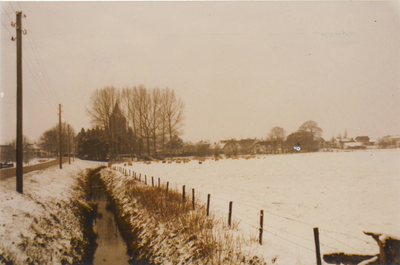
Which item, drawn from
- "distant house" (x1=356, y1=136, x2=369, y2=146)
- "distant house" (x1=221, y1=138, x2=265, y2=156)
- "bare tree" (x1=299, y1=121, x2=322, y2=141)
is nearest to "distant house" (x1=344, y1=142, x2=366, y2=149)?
"distant house" (x1=356, y1=136, x2=369, y2=146)

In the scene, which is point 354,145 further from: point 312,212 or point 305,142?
point 312,212

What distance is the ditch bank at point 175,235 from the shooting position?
22.5 ft

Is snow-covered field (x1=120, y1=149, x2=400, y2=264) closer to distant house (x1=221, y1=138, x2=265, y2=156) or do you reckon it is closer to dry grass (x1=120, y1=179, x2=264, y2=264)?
dry grass (x1=120, y1=179, x2=264, y2=264)

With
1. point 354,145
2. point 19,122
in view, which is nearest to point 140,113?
point 19,122

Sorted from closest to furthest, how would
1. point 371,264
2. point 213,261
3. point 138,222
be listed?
1. point 371,264
2. point 213,261
3. point 138,222

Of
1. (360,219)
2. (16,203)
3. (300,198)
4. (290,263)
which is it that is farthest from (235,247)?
(16,203)

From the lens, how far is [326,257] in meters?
5.99

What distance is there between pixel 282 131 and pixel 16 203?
76.4m

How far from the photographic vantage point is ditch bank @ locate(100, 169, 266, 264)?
270 inches

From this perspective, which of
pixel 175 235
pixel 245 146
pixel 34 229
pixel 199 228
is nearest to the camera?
pixel 199 228

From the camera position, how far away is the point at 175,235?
8891 mm

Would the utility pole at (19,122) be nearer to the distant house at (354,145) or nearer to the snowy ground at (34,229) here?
the snowy ground at (34,229)

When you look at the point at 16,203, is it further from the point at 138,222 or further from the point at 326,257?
the point at 326,257

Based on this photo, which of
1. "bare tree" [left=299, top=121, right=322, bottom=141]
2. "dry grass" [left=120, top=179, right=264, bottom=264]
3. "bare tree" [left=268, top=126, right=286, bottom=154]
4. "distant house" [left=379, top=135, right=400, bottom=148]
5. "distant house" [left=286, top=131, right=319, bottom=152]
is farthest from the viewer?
"bare tree" [left=268, top=126, right=286, bottom=154]
